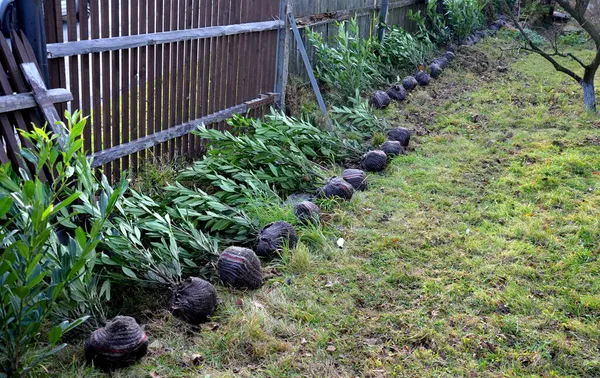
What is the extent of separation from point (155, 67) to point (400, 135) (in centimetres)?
301

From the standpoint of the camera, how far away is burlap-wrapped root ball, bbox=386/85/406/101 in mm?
8895

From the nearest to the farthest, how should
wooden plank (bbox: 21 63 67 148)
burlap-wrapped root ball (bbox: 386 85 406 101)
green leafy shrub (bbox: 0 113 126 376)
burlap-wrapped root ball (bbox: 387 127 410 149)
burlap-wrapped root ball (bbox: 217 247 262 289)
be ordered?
green leafy shrub (bbox: 0 113 126 376) → wooden plank (bbox: 21 63 67 148) → burlap-wrapped root ball (bbox: 217 247 262 289) → burlap-wrapped root ball (bbox: 387 127 410 149) → burlap-wrapped root ball (bbox: 386 85 406 101)

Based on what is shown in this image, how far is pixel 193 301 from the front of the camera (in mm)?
3514

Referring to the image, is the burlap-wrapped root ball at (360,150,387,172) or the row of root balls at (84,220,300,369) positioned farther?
the burlap-wrapped root ball at (360,150,387,172)

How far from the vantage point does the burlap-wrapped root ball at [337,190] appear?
5.31 metres

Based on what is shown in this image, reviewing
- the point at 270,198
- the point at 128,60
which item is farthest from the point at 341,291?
the point at 128,60

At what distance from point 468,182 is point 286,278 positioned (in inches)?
105

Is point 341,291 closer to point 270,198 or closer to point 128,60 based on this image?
point 270,198

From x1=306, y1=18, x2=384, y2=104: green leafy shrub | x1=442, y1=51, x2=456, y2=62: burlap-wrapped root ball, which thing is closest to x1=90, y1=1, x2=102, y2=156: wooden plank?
x1=306, y1=18, x2=384, y2=104: green leafy shrub

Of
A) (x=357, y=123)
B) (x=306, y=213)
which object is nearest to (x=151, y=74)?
(x=306, y=213)

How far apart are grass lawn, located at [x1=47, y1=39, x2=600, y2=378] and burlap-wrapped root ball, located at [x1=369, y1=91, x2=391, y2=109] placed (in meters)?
1.76

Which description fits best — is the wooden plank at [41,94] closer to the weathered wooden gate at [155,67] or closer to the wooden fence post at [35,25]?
the wooden fence post at [35,25]

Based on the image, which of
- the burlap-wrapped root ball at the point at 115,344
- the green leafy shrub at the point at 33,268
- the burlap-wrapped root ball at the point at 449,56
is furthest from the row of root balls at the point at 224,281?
the burlap-wrapped root ball at the point at 449,56

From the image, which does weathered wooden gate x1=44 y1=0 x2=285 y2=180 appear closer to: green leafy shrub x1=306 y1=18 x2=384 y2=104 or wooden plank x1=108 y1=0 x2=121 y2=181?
wooden plank x1=108 y1=0 x2=121 y2=181
